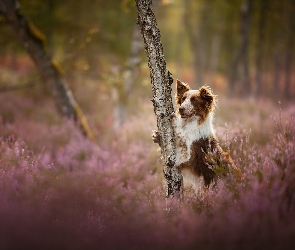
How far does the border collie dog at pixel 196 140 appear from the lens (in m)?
4.22

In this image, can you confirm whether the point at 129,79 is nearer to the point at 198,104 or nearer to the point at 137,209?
the point at 198,104

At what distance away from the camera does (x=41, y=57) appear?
26.6 feet

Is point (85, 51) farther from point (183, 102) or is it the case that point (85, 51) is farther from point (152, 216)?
point (152, 216)

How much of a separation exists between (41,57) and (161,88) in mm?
5142

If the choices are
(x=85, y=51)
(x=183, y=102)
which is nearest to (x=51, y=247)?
(x=183, y=102)

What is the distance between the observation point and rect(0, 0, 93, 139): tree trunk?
7528 mm

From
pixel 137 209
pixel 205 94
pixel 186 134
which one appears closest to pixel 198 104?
pixel 205 94

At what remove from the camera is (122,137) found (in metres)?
8.02

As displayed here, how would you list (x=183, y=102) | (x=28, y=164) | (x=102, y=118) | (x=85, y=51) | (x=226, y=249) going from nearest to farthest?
(x=226, y=249) < (x=183, y=102) < (x=28, y=164) < (x=102, y=118) < (x=85, y=51)

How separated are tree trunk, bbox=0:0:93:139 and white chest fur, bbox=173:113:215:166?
4677 millimetres

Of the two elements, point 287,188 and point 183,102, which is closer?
point 287,188

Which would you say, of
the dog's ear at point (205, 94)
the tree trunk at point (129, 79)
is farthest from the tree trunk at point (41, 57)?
the dog's ear at point (205, 94)

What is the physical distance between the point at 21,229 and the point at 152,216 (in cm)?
145

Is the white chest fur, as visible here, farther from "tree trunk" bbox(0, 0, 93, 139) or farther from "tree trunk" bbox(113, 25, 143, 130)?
"tree trunk" bbox(113, 25, 143, 130)
